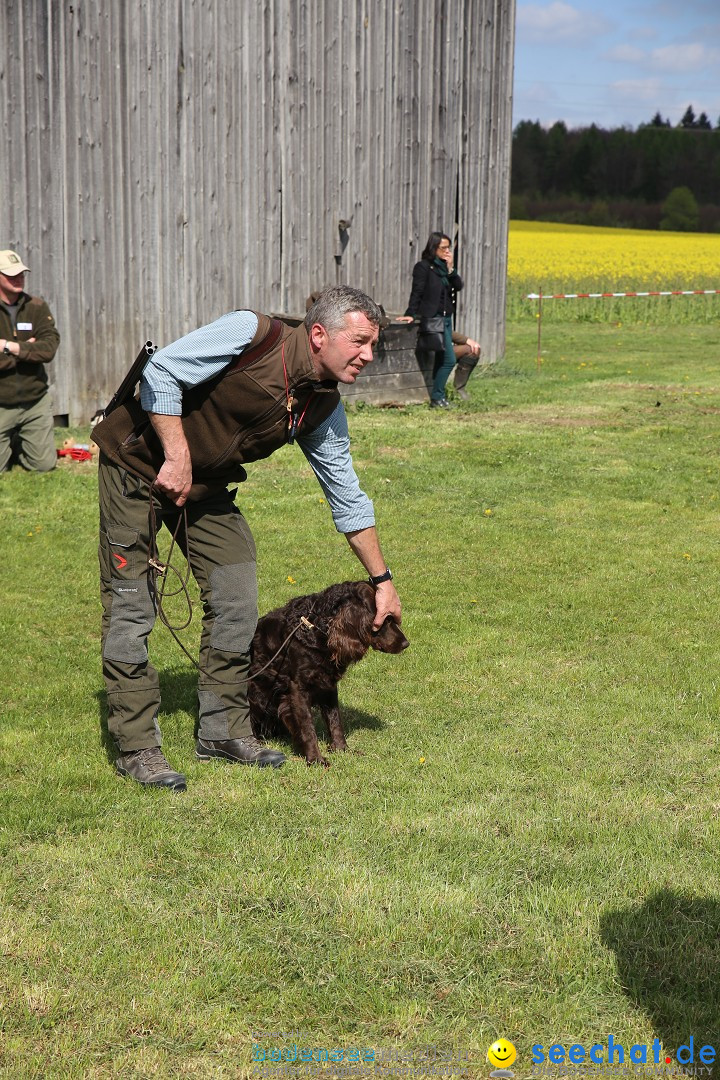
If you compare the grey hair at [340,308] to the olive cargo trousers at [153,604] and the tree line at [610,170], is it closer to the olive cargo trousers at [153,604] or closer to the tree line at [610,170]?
the olive cargo trousers at [153,604]

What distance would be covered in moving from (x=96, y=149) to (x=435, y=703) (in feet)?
29.9

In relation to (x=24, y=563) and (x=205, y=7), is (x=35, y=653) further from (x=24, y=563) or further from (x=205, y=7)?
(x=205, y=7)

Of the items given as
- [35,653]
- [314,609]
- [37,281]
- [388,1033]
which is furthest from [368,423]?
[388,1033]

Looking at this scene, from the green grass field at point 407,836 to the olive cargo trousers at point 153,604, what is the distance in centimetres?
27

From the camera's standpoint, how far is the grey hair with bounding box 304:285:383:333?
4.66 meters

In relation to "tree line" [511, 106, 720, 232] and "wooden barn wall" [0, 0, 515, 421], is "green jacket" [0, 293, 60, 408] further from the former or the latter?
"tree line" [511, 106, 720, 232]

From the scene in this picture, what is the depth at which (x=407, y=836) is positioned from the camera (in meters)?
4.54

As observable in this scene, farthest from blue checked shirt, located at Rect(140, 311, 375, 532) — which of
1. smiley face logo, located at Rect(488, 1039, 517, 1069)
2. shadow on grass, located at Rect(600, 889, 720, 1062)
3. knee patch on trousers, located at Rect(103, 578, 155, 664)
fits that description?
smiley face logo, located at Rect(488, 1039, 517, 1069)

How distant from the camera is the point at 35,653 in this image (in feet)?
22.0

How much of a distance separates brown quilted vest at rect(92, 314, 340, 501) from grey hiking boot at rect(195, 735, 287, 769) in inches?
44.2

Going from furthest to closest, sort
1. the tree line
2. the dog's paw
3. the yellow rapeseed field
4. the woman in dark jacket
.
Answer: the tree line
the yellow rapeseed field
the woman in dark jacket
the dog's paw

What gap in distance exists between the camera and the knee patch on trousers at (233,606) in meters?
5.19

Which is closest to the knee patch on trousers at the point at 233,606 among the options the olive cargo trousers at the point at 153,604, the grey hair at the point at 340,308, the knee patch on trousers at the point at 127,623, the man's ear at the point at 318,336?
the olive cargo trousers at the point at 153,604

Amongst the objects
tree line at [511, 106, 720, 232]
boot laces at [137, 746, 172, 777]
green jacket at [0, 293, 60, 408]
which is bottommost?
boot laces at [137, 746, 172, 777]
